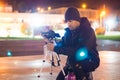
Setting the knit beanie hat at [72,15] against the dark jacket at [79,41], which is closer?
the dark jacket at [79,41]

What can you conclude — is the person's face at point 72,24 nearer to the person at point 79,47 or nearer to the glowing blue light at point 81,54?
the person at point 79,47

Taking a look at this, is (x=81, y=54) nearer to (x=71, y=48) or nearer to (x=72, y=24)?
(x=71, y=48)

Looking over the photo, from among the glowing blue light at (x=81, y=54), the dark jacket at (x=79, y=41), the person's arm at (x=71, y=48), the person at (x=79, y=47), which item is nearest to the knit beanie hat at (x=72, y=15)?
the person at (x=79, y=47)

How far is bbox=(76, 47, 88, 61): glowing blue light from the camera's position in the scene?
546 centimetres

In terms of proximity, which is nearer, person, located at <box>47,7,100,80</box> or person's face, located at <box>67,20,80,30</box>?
person, located at <box>47,7,100,80</box>

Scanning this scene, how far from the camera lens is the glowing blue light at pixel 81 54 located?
5.46 m

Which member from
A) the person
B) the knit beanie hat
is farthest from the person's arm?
the knit beanie hat

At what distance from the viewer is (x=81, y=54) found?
546 centimetres

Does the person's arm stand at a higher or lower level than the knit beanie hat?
lower

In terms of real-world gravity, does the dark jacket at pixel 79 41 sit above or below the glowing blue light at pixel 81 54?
above

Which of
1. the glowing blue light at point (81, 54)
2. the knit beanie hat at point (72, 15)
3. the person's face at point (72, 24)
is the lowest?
the glowing blue light at point (81, 54)

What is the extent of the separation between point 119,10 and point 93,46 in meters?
85.4

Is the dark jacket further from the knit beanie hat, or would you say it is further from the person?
the knit beanie hat

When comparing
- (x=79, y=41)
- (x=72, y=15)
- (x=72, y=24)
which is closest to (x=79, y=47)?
(x=79, y=41)
